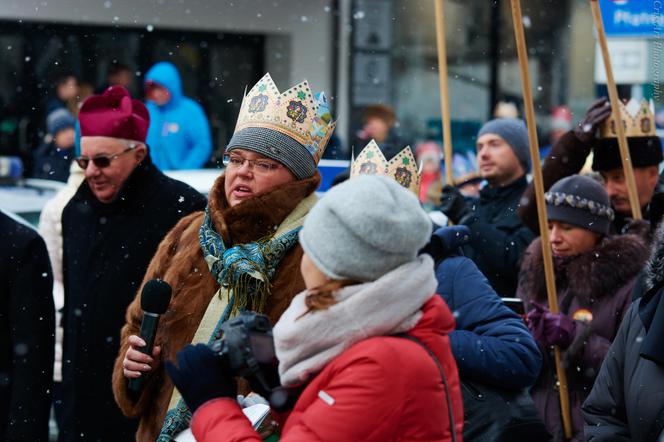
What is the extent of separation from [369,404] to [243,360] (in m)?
0.41

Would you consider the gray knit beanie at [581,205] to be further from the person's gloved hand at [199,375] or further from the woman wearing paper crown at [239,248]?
the person's gloved hand at [199,375]

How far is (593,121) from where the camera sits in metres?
6.29

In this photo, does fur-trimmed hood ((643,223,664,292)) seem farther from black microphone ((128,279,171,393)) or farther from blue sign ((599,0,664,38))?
blue sign ((599,0,664,38))

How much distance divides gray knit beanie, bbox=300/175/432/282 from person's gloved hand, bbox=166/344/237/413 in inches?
14.7

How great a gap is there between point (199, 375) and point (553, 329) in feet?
7.35

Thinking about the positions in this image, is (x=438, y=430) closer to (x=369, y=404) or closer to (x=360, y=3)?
(x=369, y=404)

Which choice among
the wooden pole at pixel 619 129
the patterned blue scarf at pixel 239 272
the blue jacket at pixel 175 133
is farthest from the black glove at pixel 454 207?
the blue jacket at pixel 175 133

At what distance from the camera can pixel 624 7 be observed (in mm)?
8898

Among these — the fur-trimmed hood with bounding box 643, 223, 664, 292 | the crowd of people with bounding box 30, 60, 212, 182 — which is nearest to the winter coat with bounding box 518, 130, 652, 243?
the fur-trimmed hood with bounding box 643, 223, 664, 292

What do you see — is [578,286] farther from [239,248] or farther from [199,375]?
[199,375]

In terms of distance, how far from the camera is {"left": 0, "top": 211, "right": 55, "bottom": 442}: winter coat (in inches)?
188

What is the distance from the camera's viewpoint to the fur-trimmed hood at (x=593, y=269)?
506 centimetres

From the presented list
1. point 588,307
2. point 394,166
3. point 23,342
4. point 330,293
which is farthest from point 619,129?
Result: point 330,293

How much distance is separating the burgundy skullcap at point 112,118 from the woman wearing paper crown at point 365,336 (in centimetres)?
311
